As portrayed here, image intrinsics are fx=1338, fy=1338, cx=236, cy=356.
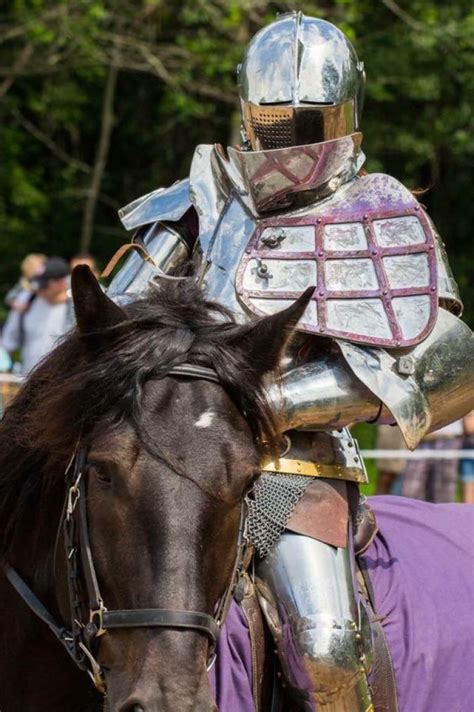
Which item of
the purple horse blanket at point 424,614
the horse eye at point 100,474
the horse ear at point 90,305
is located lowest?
the purple horse blanket at point 424,614

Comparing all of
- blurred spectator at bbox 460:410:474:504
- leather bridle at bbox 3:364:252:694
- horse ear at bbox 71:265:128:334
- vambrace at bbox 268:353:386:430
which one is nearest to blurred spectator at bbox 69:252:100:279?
horse ear at bbox 71:265:128:334

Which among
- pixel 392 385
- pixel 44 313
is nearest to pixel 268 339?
pixel 392 385

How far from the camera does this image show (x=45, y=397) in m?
3.62

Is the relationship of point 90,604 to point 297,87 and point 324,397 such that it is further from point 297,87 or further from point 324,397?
point 297,87

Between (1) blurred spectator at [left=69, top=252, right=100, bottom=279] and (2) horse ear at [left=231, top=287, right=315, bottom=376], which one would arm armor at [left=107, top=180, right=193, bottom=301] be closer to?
(1) blurred spectator at [left=69, top=252, right=100, bottom=279]

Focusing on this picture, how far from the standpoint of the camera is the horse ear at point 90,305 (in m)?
3.38

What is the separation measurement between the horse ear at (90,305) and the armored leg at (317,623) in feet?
3.05

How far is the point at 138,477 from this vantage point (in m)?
3.27

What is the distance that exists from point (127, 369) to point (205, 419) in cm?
24

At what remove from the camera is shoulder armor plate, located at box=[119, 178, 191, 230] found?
4.66 metres

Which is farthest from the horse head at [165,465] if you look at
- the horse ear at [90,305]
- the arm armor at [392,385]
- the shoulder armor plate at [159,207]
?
the shoulder armor plate at [159,207]

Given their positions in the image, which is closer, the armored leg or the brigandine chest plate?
the armored leg

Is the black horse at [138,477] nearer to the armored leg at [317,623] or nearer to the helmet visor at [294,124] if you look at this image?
the armored leg at [317,623]

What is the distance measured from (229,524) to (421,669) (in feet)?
3.93
